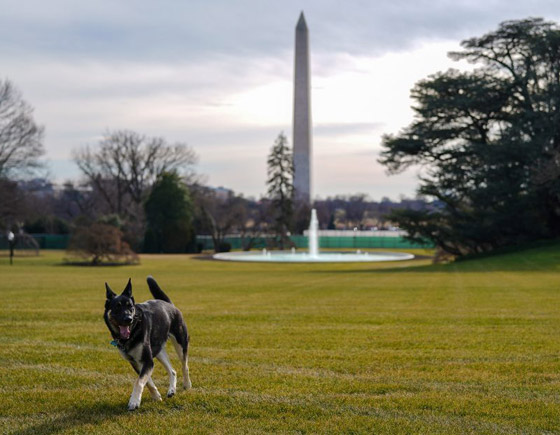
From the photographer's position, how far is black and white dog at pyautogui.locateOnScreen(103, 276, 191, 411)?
6035 mm

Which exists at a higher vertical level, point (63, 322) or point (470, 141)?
point (470, 141)

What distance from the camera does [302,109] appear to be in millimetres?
65125

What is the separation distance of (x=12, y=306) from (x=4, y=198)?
44.1 m

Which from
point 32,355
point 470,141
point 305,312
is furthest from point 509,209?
point 32,355

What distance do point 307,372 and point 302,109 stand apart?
58.1m

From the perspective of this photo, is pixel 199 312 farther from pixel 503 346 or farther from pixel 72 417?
pixel 72 417

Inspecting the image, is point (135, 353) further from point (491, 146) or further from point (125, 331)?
point (491, 146)

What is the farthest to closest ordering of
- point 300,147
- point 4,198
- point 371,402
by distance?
point 300,147 → point 4,198 → point 371,402

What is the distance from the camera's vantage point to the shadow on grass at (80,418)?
5.96 metres

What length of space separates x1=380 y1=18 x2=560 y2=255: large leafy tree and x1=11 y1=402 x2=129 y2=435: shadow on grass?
39.5 meters

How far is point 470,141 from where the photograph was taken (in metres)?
A: 48.1

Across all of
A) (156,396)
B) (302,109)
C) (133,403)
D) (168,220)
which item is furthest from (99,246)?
(133,403)

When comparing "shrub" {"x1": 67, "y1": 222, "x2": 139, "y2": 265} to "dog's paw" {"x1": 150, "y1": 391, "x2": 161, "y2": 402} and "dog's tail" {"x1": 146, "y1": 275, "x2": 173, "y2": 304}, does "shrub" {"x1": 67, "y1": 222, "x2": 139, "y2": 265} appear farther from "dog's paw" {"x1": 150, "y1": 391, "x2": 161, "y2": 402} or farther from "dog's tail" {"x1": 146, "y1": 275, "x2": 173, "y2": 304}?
"dog's paw" {"x1": 150, "y1": 391, "x2": 161, "y2": 402}

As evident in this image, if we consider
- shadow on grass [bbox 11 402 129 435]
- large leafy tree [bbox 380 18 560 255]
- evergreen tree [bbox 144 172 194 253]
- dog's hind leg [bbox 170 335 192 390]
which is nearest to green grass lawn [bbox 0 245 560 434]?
shadow on grass [bbox 11 402 129 435]
